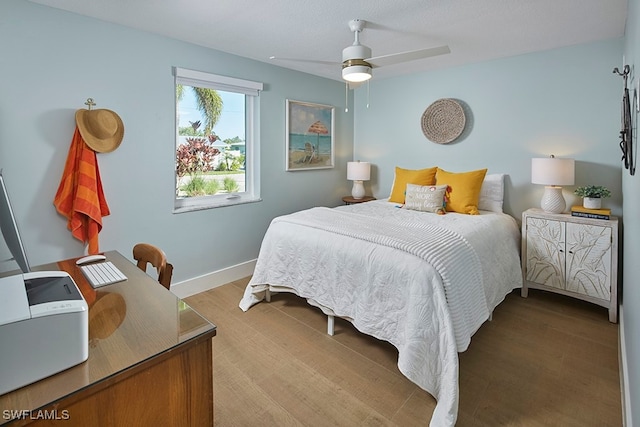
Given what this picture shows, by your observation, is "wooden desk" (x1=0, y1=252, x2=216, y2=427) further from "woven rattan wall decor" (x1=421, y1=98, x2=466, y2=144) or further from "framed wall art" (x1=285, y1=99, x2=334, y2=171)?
"woven rattan wall decor" (x1=421, y1=98, x2=466, y2=144)

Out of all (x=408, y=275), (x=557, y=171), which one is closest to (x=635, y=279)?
(x=408, y=275)

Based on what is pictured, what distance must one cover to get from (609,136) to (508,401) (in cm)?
248

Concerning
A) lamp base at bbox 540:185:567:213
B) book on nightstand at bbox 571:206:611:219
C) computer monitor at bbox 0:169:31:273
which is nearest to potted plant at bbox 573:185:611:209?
book on nightstand at bbox 571:206:611:219

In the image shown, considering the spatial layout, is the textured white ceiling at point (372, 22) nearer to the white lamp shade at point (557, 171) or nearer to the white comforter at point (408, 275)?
the white lamp shade at point (557, 171)

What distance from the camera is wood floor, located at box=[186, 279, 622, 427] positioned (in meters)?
1.76

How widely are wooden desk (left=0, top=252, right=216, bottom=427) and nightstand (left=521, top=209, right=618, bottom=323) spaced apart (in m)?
2.99

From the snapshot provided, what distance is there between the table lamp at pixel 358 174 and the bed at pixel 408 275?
119cm

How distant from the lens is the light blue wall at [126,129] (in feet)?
7.16

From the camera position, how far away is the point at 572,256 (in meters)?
2.84

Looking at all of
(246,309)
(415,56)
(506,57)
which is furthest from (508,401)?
(506,57)

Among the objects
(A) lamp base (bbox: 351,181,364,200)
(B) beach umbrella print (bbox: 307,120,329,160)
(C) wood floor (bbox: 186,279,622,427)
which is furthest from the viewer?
(A) lamp base (bbox: 351,181,364,200)

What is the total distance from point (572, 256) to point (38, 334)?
11.3 feet

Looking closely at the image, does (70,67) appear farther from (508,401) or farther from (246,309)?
(508,401)

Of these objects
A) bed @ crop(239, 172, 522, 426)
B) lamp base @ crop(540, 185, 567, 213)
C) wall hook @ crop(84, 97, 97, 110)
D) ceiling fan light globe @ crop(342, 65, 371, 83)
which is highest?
ceiling fan light globe @ crop(342, 65, 371, 83)
